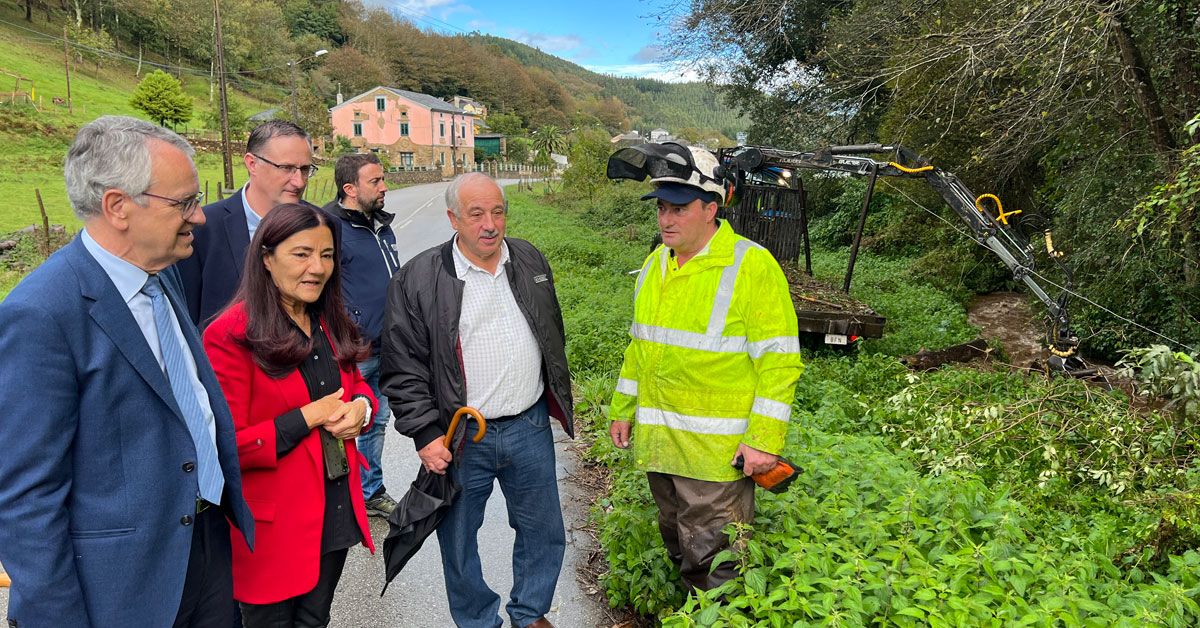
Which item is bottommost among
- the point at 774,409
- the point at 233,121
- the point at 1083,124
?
the point at 774,409

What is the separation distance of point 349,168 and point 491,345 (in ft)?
6.45

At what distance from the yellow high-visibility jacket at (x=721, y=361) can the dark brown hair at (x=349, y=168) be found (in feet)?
7.64

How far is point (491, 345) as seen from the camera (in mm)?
3039

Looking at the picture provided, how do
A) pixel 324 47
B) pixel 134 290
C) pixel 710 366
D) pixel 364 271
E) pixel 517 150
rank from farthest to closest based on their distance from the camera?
1. pixel 324 47
2. pixel 517 150
3. pixel 364 271
4. pixel 710 366
5. pixel 134 290

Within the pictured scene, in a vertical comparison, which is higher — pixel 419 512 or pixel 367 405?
pixel 367 405

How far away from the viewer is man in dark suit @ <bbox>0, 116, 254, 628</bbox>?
162 cm

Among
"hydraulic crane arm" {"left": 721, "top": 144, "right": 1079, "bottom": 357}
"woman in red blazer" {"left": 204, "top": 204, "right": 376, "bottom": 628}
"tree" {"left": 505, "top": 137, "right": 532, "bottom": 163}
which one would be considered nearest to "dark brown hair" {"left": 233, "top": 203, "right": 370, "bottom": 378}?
"woman in red blazer" {"left": 204, "top": 204, "right": 376, "bottom": 628}

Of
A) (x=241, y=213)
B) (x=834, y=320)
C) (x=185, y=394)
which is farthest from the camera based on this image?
(x=834, y=320)

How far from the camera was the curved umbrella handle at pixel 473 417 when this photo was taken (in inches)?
113

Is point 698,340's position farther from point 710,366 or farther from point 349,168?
point 349,168

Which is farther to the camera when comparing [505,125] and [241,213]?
[505,125]

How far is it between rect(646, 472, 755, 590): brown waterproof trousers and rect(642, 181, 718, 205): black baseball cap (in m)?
1.19

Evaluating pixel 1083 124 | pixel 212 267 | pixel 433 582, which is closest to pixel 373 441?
pixel 433 582

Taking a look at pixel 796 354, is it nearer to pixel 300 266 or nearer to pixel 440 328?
pixel 440 328
